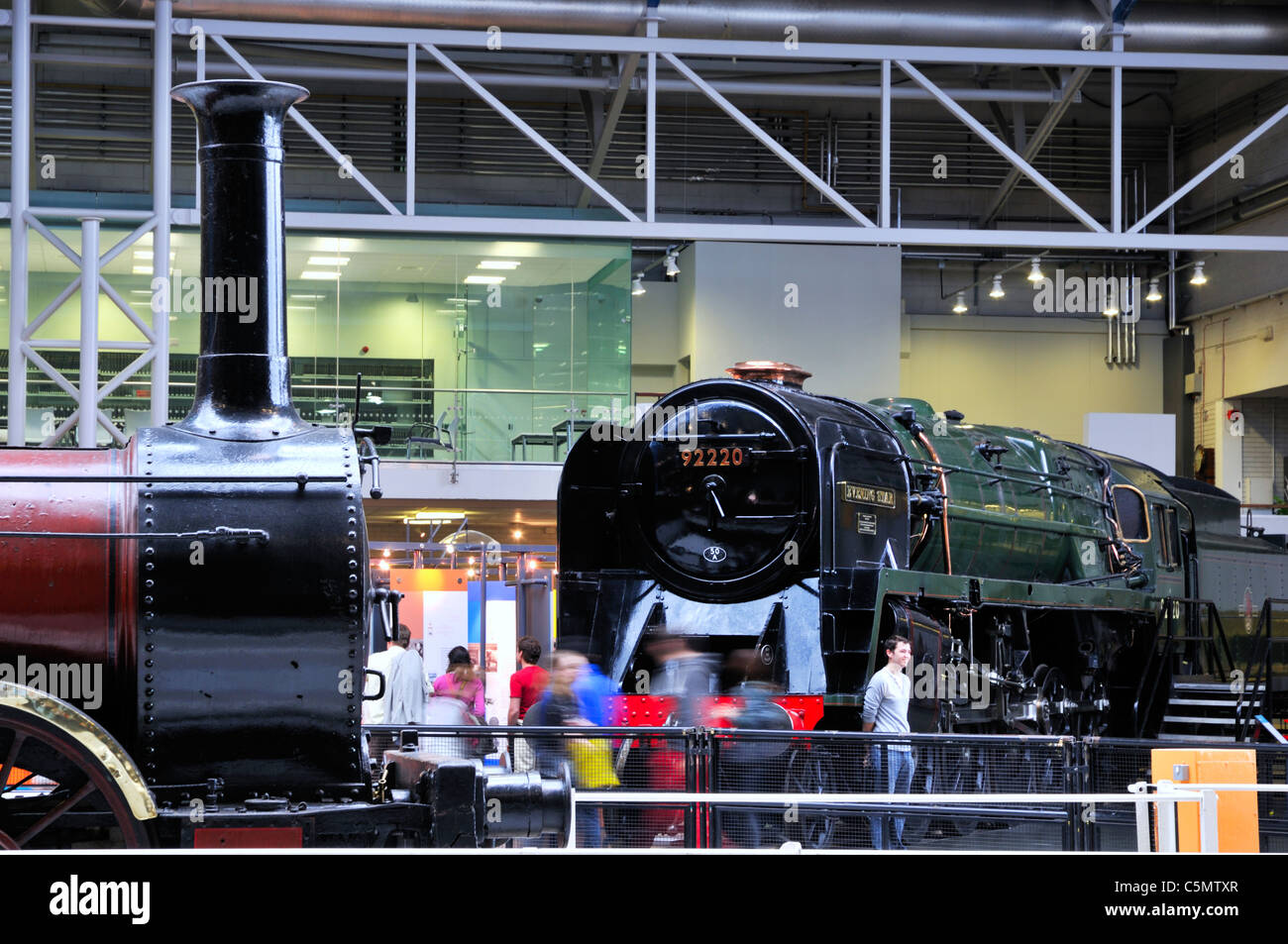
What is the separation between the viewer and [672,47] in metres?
13.8

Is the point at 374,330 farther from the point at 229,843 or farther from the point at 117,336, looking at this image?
the point at 229,843

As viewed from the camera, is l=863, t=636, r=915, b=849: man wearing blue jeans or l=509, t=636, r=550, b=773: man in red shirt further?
l=509, t=636, r=550, b=773: man in red shirt

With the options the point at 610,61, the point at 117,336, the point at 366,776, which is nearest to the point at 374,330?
the point at 117,336

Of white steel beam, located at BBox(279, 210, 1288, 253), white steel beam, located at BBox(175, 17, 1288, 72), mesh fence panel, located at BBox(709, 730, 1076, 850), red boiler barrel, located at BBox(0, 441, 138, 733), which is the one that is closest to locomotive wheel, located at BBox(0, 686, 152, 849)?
red boiler barrel, located at BBox(0, 441, 138, 733)

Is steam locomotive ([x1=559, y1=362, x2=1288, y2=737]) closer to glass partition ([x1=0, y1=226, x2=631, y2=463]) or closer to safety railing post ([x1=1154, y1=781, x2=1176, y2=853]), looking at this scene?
safety railing post ([x1=1154, y1=781, x2=1176, y2=853])

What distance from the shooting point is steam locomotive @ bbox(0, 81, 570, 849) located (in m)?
4.57

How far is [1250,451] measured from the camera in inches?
1006

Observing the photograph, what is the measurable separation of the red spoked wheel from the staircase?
10.6 m

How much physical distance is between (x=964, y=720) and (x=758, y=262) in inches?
533

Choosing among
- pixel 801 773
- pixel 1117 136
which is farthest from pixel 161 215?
pixel 1117 136

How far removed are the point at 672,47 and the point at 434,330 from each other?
20.9ft

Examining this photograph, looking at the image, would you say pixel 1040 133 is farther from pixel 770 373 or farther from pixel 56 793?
pixel 56 793

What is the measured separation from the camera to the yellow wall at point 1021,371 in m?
26.8

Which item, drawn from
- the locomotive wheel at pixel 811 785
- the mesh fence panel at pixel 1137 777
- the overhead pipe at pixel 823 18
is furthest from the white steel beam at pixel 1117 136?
the locomotive wheel at pixel 811 785
